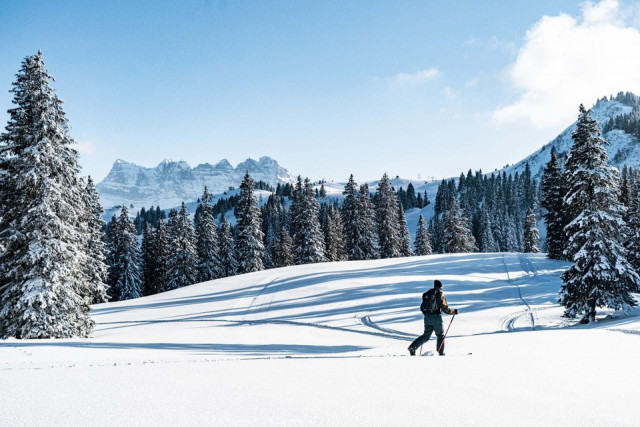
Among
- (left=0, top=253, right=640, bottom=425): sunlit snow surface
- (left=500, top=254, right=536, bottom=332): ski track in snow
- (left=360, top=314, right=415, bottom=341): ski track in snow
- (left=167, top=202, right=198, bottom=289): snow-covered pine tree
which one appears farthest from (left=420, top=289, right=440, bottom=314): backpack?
(left=167, top=202, right=198, bottom=289): snow-covered pine tree

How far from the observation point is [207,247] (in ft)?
199

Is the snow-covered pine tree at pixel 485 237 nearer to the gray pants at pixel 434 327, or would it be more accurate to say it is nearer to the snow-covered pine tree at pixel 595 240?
the snow-covered pine tree at pixel 595 240

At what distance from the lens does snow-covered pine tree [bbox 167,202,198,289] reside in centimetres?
5528

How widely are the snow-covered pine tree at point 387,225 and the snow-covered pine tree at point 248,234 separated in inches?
846

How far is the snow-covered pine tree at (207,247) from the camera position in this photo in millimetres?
60625

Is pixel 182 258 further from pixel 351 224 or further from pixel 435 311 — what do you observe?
pixel 435 311

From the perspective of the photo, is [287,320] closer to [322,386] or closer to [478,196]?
[322,386]

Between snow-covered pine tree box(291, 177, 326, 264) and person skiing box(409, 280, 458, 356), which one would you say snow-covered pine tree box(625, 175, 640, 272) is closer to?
Result: snow-covered pine tree box(291, 177, 326, 264)

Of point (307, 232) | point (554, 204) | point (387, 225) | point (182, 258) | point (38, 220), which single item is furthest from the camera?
point (387, 225)

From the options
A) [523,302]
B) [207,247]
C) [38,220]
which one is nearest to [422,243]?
[207,247]

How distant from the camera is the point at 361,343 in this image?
1844 cm

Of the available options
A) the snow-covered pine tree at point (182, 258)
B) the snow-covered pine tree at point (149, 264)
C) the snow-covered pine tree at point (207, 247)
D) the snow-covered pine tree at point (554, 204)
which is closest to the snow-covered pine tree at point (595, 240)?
the snow-covered pine tree at point (554, 204)

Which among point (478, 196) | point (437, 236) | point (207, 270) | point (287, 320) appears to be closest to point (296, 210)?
point (207, 270)

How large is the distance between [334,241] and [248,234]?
1735 centimetres
